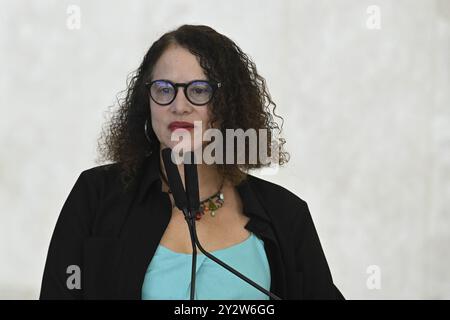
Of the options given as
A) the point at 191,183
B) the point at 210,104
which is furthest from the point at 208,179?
the point at 191,183

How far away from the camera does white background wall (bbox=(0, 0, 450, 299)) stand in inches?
93.0

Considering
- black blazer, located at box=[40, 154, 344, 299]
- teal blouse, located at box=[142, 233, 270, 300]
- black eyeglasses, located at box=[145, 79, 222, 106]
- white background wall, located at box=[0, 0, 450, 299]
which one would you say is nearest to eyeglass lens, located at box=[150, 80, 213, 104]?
black eyeglasses, located at box=[145, 79, 222, 106]

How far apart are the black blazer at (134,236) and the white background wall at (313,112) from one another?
102 cm

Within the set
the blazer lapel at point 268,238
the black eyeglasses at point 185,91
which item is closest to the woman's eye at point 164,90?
the black eyeglasses at point 185,91

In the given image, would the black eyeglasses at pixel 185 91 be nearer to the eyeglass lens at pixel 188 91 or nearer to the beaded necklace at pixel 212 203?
the eyeglass lens at pixel 188 91

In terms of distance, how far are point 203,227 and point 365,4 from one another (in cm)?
143

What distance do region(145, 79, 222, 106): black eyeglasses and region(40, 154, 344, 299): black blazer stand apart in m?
0.16

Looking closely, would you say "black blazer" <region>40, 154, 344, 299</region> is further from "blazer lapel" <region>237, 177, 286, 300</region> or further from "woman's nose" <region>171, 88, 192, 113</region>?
"woman's nose" <region>171, 88, 192, 113</region>

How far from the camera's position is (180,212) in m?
1.33

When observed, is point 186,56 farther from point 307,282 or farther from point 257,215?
point 307,282

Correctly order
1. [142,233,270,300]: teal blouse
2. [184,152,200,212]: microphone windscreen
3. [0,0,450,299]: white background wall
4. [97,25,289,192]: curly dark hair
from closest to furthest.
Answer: [184,152,200,212]: microphone windscreen → [142,233,270,300]: teal blouse → [97,25,289,192]: curly dark hair → [0,0,450,299]: white background wall

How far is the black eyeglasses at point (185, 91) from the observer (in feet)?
4.09

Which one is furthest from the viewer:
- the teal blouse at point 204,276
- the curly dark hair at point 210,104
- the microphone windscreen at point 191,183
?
the curly dark hair at point 210,104
